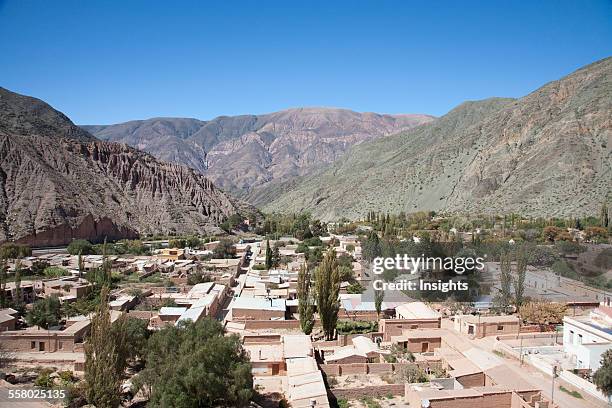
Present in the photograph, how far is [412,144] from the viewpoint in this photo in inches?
4063

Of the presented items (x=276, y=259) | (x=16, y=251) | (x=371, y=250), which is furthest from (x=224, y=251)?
(x=16, y=251)

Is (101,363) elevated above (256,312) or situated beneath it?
elevated above

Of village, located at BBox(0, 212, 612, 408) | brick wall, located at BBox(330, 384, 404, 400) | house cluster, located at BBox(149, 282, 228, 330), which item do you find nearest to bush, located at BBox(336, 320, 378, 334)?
village, located at BBox(0, 212, 612, 408)

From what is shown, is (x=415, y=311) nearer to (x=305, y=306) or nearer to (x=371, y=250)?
(x=305, y=306)

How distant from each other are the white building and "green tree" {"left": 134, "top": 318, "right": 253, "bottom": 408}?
1039cm

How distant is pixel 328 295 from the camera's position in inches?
821

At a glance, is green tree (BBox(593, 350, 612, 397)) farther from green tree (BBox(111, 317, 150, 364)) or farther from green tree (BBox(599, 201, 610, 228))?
green tree (BBox(599, 201, 610, 228))

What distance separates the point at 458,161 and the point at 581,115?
60.8ft

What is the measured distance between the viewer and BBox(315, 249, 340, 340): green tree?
67.4 feet

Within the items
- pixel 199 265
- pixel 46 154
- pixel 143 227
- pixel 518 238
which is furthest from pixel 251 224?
pixel 518 238

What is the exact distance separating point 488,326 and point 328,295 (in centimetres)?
641

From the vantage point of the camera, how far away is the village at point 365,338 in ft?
47.7

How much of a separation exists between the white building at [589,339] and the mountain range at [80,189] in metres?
44.1

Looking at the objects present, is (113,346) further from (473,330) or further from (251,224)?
(251,224)
